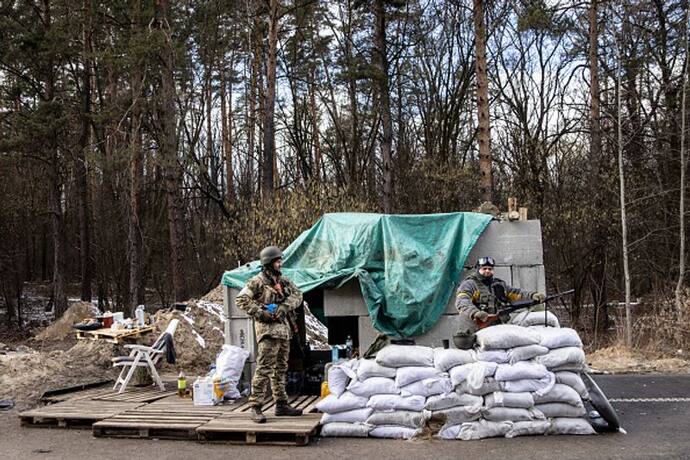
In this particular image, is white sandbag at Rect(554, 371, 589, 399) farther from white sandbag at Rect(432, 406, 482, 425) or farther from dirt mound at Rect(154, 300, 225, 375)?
dirt mound at Rect(154, 300, 225, 375)

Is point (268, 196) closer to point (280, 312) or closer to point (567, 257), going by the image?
point (567, 257)

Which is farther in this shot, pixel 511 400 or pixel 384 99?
pixel 384 99

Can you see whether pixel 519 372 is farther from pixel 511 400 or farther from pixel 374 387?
pixel 374 387

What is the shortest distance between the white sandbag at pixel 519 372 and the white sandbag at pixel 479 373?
0.06 metres

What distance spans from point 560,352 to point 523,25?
33.5 ft

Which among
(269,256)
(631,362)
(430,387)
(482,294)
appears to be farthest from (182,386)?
(631,362)

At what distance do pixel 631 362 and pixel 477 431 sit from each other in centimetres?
589

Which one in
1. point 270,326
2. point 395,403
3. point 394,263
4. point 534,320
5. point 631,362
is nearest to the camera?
point 395,403

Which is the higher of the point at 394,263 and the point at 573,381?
the point at 394,263

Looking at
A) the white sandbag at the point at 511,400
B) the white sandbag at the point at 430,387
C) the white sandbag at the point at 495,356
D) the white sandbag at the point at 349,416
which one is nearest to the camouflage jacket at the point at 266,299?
the white sandbag at the point at 349,416

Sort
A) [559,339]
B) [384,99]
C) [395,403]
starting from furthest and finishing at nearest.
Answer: [384,99], [559,339], [395,403]

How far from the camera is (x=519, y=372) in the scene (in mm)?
6613

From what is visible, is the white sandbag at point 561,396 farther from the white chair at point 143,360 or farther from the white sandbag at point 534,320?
the white chair at point 143,360

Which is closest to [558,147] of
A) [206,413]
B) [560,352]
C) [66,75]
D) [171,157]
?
[171,157]
